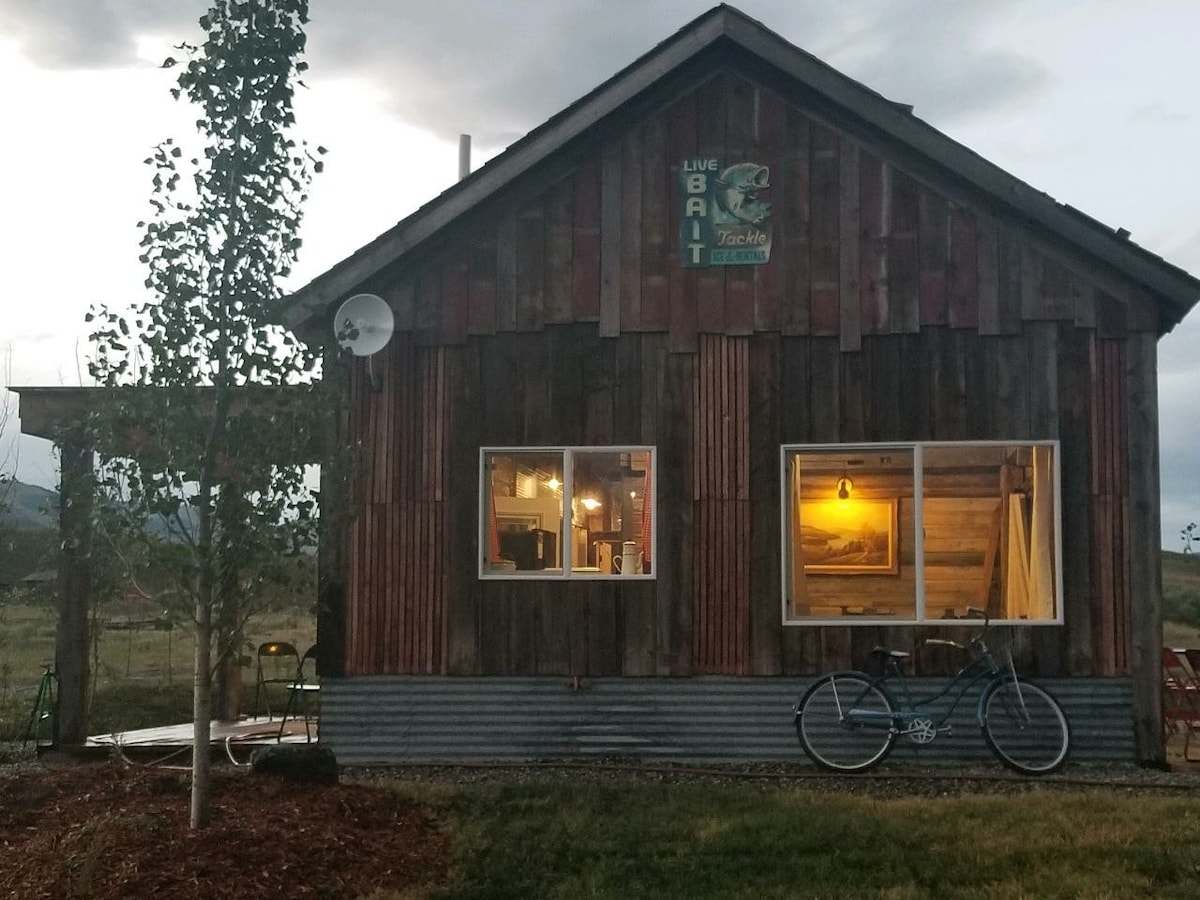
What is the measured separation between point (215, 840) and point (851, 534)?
619 cm

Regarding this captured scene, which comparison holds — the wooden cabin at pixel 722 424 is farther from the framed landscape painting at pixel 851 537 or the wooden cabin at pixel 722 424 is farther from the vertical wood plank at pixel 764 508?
the framed landscape painting at pixel 851 537

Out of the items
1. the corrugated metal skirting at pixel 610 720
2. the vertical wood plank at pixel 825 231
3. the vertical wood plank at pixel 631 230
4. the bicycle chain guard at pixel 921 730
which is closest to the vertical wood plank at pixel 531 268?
the vertical wood plank at pixel 631 230

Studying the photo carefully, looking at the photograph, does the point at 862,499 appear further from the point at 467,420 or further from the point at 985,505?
the point at 467,420

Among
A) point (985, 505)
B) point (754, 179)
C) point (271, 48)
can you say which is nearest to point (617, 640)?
point (985, 505)

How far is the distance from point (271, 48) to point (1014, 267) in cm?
580

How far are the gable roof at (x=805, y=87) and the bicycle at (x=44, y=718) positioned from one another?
13.9 feet

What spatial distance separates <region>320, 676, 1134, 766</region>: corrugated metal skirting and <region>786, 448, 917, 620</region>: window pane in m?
0.75

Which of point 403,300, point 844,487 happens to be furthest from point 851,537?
point 403,300

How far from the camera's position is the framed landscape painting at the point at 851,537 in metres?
10.1

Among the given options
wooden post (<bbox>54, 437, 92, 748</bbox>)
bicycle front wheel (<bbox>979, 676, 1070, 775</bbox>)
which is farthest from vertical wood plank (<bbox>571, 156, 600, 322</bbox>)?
wooden post (<bbox>54, 437, 92, 748</bbox>)

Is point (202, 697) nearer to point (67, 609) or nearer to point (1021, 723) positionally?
point (67, 609)

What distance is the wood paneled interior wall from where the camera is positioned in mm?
9352

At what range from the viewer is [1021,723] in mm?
9023

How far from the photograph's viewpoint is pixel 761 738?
30.6 ft
